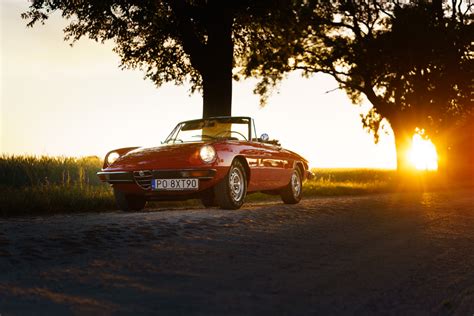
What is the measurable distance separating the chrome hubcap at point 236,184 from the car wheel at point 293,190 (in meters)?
2.11

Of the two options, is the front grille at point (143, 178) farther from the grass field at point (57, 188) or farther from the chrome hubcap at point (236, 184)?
the grass field at point (57, 188)

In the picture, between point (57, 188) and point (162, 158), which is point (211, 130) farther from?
point (57, 188)

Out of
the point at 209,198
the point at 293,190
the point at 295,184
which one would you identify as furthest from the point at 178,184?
the point at 295,184

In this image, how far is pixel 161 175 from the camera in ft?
34.6

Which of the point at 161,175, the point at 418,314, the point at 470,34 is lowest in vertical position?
the point at 418,314

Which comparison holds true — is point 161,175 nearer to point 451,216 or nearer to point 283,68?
point 451,216

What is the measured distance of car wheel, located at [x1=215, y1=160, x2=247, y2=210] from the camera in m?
10.8

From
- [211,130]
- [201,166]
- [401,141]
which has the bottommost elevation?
[201,166]

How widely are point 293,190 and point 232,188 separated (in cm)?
258

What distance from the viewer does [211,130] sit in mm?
12266

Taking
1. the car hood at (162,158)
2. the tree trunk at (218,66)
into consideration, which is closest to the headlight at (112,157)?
the car hood at (162,158)

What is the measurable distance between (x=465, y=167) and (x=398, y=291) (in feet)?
133

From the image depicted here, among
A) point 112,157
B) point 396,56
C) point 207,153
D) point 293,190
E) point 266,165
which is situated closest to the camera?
point 207,153

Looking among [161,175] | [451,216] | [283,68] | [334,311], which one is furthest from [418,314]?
[283,68]
